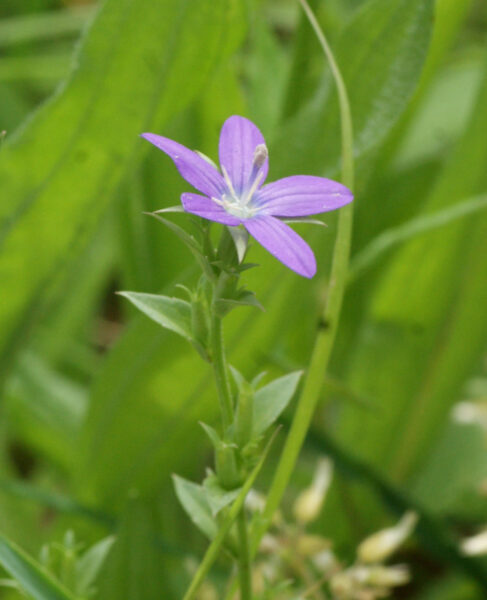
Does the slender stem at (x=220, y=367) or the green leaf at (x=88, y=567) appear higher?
the slender stem at (x=220, y=367)

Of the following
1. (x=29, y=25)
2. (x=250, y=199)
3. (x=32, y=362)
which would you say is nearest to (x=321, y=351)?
(x=250, y=199)

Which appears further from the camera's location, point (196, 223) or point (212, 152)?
point (212, 152)

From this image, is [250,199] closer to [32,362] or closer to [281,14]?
[32,362]

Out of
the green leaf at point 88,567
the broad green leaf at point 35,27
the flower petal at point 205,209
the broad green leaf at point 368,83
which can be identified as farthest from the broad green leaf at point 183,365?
the broad green leaf at point 35,27

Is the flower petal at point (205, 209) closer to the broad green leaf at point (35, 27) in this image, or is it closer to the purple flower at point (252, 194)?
the purple flower at point (252, 194)

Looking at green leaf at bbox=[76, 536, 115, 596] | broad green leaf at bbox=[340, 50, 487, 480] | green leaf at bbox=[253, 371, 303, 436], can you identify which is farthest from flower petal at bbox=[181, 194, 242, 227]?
broad green leaf at bbox=[340, 50, 487, 480]

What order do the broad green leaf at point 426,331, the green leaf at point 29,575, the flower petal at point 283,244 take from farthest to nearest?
the broad green leaf at point 426,331 < the green leaf at point 29,575 < the flower petal at point 283,244

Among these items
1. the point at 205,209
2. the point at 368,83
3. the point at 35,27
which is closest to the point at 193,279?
the point at 368,83
